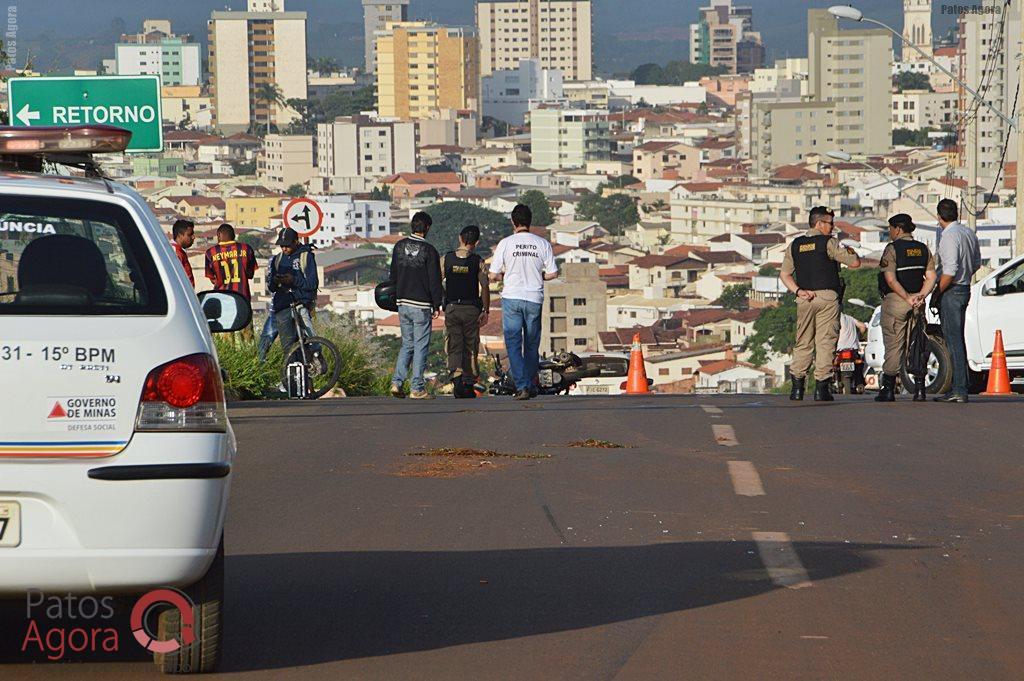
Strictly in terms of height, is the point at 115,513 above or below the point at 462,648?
above

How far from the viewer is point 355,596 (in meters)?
7.27

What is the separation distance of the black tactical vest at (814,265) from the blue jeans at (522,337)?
2.37m

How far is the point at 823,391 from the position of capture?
16984 millimetres

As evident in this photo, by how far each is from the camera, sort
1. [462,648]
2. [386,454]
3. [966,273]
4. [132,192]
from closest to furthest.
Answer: [132,192], [462,648], [386,454], [966,273]

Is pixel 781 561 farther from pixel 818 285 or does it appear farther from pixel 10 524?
pixel 818 285

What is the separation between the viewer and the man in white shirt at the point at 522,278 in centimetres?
1659

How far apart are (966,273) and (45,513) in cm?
1257

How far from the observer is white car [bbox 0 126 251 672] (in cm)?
526

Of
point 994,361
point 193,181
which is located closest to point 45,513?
point 994,361

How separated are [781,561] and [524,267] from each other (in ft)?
28.7

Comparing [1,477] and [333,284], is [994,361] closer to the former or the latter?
[1,477]

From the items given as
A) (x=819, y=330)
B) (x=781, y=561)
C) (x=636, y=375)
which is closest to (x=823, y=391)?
(x=819, y=330)

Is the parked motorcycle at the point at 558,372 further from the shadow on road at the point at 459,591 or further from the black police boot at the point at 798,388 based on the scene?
the shadow on road at the point at 459,591

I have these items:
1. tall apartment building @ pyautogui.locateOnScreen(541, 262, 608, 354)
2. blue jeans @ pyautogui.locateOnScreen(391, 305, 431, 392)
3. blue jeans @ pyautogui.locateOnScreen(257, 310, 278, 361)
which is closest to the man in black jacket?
blue jeans @ pyautogui.locateOnScreen(391, 305, 431, 392)
